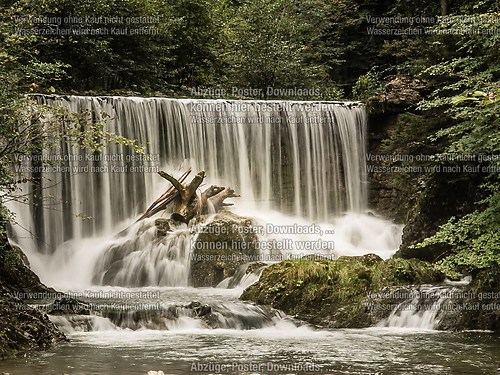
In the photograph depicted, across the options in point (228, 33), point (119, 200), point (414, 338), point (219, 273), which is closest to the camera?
point (414, 338)

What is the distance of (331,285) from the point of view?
1270 cm

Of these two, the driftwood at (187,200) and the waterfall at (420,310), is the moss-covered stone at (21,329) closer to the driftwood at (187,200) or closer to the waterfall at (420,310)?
the waterfall at (420,310)

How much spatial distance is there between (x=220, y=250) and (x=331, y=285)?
4.03 m

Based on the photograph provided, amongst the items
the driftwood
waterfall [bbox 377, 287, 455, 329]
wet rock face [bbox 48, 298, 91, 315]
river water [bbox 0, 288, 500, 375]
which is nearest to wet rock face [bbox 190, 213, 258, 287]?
the driftwood

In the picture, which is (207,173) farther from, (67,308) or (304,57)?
(67,308)

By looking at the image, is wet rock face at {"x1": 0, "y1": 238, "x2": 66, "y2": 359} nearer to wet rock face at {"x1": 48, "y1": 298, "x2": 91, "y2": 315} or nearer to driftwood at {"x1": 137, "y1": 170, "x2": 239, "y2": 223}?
wet rock face at {"x1": 48, "y1": 298, "x2": 91, "y2": 315}

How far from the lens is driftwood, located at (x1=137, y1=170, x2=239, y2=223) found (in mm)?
17375

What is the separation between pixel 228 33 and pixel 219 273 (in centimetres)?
1472

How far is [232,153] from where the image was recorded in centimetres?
2088

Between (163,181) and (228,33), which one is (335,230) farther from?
(228,33)

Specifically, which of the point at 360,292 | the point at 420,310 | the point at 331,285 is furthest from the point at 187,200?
the point at 420,310

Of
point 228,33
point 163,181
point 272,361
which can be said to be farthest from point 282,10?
point 272,361

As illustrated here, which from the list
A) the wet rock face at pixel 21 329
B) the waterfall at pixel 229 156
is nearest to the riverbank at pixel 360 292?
the wet rock face at pixel 21 329

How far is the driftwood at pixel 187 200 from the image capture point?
1738 centimetres
